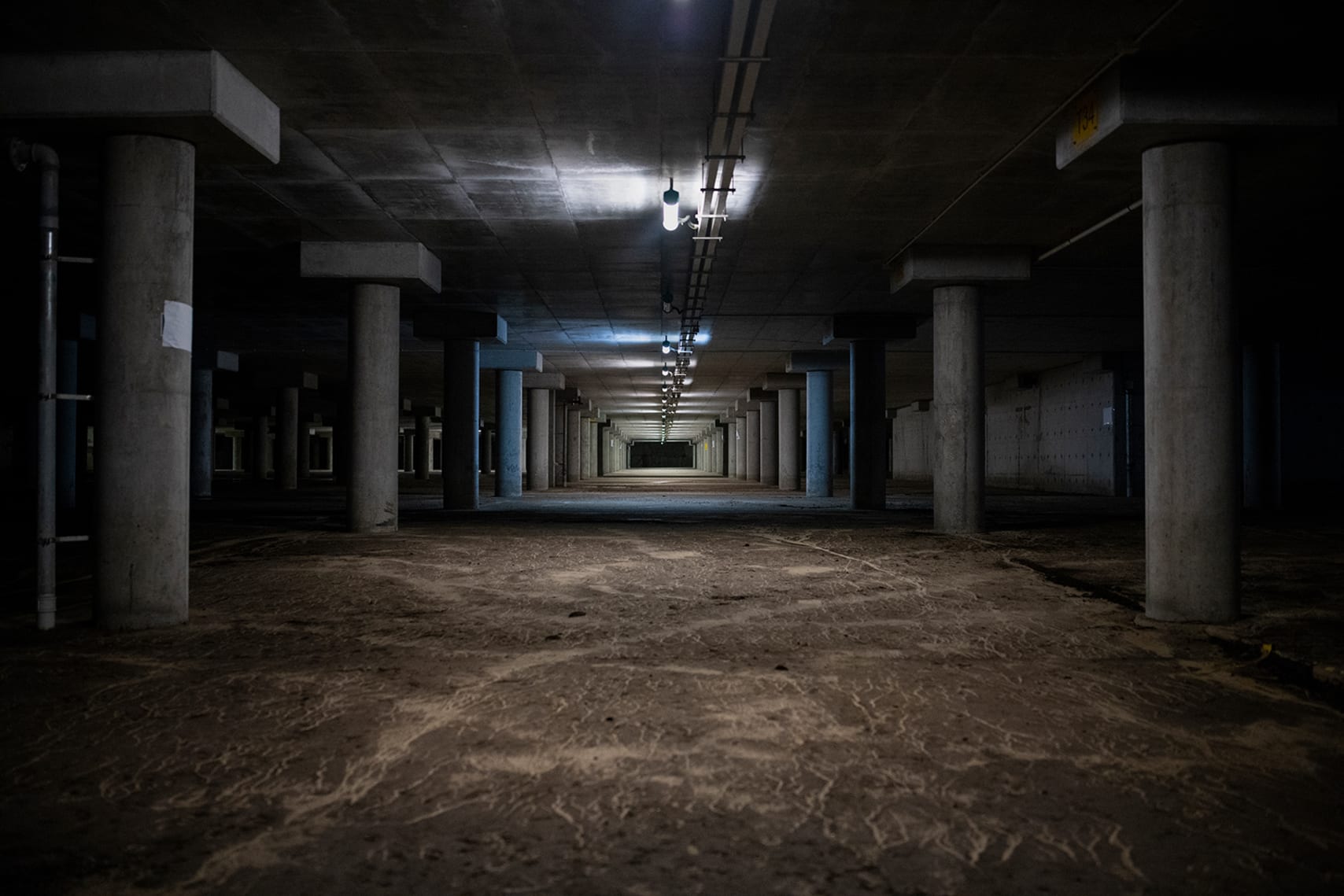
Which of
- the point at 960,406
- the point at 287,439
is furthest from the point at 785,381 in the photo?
the point at 287,439

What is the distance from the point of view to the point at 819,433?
30656 millimetres

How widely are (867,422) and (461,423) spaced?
10.4 meters

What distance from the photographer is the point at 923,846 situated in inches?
128

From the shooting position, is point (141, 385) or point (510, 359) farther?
point (510, 359)

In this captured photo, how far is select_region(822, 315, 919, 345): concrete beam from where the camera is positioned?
21.2 meters

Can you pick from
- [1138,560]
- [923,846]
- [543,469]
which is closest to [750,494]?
[543,469]

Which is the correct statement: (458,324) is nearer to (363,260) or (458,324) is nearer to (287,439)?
(363,260)

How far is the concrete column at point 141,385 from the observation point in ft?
23.1

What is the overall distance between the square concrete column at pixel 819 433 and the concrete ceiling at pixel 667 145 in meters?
11.2

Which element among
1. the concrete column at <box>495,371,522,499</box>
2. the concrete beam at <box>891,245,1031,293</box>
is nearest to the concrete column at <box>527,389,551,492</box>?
the concrete column at <box>495,371,522,499</box>

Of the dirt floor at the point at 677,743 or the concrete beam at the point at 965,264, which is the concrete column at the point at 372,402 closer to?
the dirt floor at the point at 677,743

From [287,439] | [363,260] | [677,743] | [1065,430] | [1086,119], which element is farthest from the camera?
[287,439]

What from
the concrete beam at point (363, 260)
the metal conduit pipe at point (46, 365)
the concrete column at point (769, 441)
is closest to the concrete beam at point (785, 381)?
the concrete column at point (769, 441)

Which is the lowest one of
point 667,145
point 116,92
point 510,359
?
point 116,92
